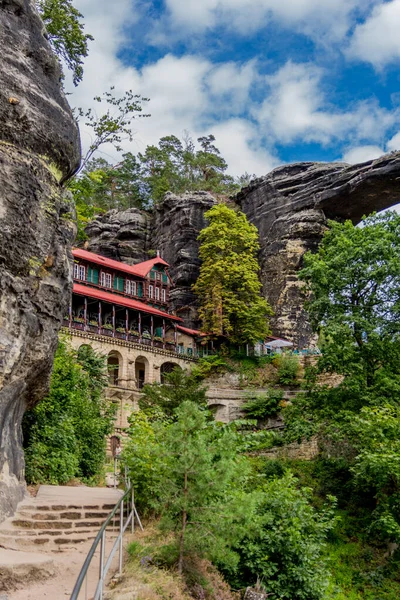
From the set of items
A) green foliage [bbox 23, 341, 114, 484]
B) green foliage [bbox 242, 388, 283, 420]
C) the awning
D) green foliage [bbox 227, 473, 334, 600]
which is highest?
the awning

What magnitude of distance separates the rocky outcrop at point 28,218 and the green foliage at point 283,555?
5.09m

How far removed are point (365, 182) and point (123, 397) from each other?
87.0 ft

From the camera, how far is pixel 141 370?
4447 cm

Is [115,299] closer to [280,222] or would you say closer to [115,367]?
[115,367]

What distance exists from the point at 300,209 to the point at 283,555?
129 feet

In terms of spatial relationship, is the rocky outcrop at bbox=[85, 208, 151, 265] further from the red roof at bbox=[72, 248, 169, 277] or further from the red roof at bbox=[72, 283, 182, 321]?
the red roof at bbox=[72, 283, 182, 321]

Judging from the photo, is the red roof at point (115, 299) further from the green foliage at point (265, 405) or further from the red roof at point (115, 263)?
the green foliage at point (265, 405)

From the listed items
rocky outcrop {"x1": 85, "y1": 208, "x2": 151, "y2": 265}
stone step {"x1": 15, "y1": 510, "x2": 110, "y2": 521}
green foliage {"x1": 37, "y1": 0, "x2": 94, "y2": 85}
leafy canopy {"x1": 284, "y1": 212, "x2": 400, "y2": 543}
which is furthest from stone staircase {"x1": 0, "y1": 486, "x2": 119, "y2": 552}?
rocky outcrop {"x1": 85, "y1": 208, "x2": 151, "y2": 265}

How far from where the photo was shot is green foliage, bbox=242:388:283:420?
33250mm

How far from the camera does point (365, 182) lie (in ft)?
143

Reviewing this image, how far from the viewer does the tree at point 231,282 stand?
41.7 meters

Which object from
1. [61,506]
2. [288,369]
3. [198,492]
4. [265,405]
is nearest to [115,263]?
[288,369]

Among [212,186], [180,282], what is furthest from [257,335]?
[212,186]

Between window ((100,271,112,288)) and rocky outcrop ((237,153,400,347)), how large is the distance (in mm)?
13719
